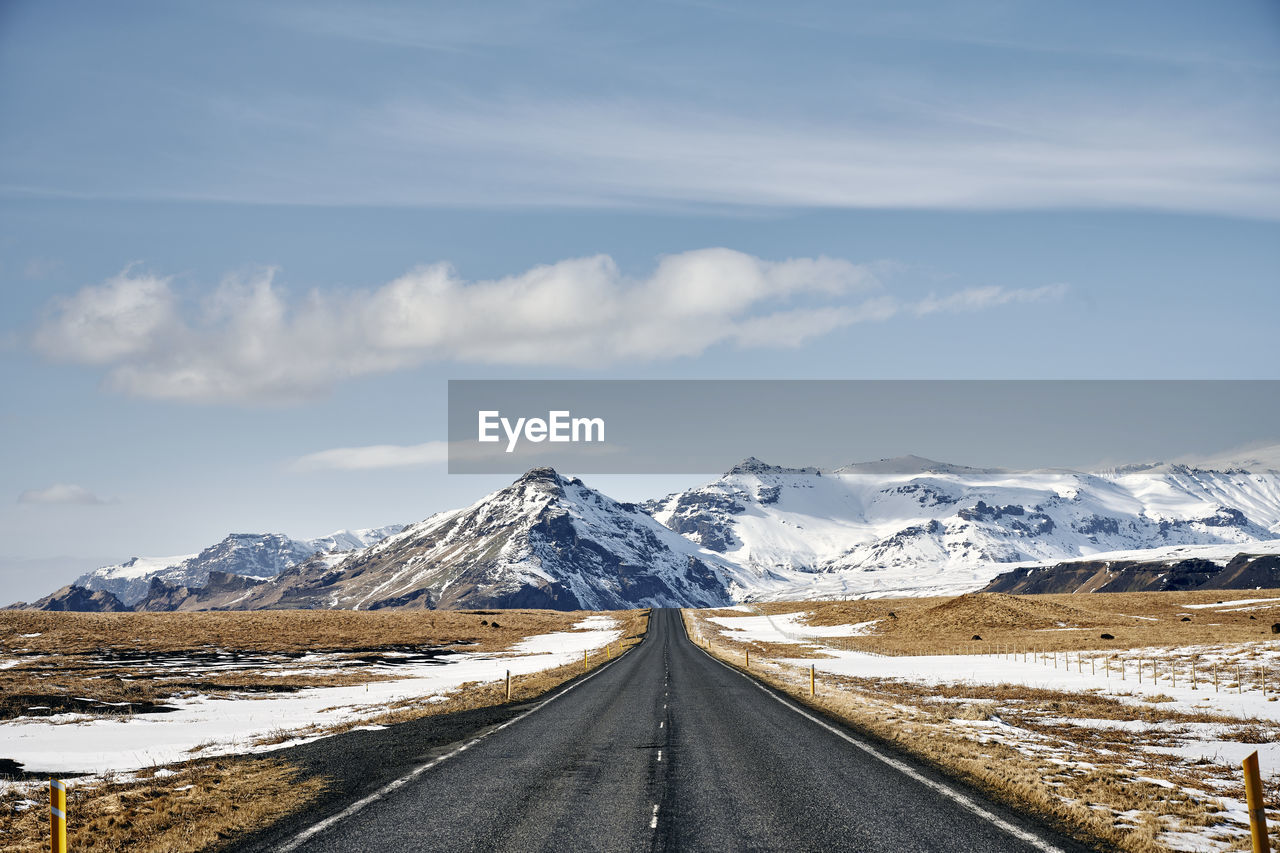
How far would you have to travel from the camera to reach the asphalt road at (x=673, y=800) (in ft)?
39.5

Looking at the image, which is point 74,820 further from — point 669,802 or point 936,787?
point 936,787

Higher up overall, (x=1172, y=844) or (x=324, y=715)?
(x=1172, y=844)

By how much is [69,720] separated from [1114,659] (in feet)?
174

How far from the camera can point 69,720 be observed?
29.5 m

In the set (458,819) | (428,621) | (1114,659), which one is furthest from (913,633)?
(458,819)

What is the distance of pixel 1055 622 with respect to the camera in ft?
309

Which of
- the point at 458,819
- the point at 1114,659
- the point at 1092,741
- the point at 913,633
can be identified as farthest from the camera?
the point at 913,633

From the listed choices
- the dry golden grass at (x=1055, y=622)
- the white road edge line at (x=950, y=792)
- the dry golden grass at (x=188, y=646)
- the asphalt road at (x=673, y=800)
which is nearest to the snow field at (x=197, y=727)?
the dry golden grass at (x=188, y=646)

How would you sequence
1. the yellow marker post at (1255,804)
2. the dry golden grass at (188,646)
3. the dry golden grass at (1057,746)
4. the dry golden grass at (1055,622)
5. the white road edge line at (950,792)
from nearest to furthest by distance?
1. the yellow marker post at (1255,804)
2. the white road edge line at (950,792)
3. the dry golden grass at (1057,746)
4. the dry golden grass at (188,646)
5. the dry golden grass at (1055,622)

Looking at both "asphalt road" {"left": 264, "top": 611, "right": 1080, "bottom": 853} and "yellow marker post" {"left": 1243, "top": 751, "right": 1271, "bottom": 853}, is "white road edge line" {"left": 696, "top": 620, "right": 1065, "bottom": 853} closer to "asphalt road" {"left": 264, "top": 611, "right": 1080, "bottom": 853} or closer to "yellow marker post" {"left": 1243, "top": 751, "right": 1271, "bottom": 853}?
"asphalt road" {"left": 264, "top": 611, "right": 1080, "bottom": 853}

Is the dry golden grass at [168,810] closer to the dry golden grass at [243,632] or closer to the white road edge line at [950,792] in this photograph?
the white road edge line at [950,792]

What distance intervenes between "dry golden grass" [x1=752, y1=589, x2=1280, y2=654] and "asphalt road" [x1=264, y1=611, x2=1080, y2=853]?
47954 mm

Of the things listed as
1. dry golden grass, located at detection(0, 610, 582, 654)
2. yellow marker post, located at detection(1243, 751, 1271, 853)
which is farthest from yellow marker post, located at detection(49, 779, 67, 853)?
dry golden grass, located at detection(0, 610, 582, 654)

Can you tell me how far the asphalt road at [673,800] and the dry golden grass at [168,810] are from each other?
1441 mm
